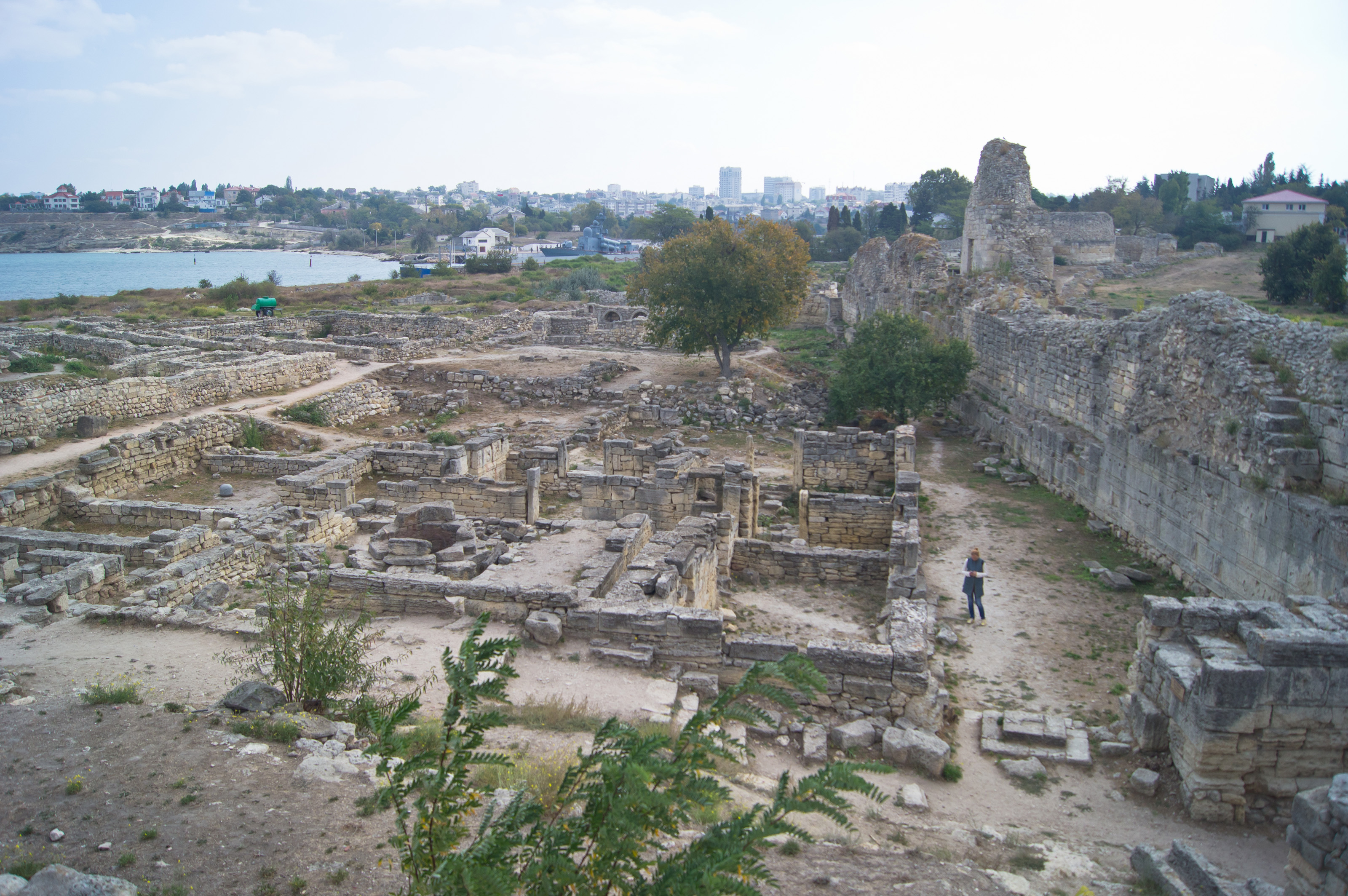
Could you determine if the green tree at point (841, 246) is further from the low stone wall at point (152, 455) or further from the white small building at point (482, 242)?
the low stone wall at point (152, 455)

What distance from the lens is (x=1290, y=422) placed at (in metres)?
11.0

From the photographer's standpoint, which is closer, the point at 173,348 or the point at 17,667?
the point at 17,667

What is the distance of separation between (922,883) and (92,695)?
6.76 metres

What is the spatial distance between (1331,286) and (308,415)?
33.5m

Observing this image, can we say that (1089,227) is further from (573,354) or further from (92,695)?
(92,695)

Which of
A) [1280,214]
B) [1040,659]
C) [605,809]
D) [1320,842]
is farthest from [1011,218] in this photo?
[1280,214]

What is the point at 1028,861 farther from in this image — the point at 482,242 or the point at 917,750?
the point at 482,242

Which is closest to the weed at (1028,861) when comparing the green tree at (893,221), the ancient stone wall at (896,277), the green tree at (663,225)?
the ancient stone wall at (896,277)

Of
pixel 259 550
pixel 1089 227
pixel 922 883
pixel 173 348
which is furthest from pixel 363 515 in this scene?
pixel 1089 227

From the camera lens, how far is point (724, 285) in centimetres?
2736

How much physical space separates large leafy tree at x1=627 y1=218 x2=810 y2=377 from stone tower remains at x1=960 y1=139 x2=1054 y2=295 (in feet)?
20.3

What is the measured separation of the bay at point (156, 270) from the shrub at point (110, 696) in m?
Result: 51.4

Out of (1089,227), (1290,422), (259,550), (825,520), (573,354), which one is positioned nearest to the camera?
(1290,422)

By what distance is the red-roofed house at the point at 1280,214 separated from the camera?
54503 millimetres
